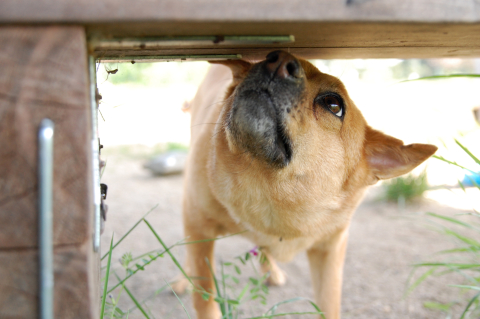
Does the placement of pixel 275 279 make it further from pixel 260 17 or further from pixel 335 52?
pixel 260 17

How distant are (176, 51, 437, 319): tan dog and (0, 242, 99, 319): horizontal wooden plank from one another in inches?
35.0

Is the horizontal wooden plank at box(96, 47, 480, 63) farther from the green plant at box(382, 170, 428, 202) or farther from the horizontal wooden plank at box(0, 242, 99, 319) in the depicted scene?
the green plant at box(382, 170, 428, 202)

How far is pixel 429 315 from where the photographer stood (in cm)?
267

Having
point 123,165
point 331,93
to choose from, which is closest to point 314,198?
point 331,93

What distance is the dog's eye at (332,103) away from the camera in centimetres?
199

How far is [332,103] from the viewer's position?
2.01 m

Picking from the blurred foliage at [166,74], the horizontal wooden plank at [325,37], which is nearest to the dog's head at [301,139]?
the horizontal wooden plank at [325,37]

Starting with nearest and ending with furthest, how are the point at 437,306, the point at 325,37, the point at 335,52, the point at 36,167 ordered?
the point at 36,167
the point at 325,37
the point at 335,52
the point at 437,306

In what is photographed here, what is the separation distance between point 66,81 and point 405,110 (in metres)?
8.17

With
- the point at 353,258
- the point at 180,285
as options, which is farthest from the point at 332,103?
the point at 353,258

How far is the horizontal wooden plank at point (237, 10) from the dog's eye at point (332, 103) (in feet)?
2.62

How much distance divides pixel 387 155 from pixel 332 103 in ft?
1.61

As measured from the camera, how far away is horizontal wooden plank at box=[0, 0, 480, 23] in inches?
41.6

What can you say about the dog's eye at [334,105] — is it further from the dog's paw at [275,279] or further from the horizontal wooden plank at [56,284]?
the dog's paw at [275,279]
